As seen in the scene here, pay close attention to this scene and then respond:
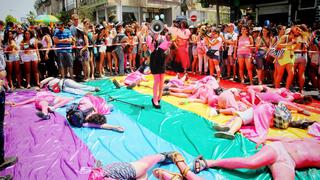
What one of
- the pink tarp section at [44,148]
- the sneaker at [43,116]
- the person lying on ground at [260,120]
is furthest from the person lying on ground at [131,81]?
the person lying on ground at [260,120]

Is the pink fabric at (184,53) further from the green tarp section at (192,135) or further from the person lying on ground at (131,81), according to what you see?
the green tarp section at (192,135)

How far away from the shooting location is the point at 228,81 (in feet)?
27.7

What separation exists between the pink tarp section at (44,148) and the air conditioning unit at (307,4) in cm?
1590

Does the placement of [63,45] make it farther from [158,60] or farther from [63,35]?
[158,60]

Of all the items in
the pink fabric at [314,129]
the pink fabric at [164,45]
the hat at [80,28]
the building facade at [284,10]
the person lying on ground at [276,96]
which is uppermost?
the building facade at [284,10]

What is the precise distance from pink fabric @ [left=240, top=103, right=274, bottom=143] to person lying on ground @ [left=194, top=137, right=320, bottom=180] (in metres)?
0.93

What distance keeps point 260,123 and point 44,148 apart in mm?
3480

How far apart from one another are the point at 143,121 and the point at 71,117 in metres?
1.35

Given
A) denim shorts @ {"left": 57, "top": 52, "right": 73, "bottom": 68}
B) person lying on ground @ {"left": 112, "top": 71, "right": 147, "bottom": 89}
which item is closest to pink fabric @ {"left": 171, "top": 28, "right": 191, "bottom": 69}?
person lying on ground @ {"left": 112, "top": 71, "right": 147, "bottom": 89}

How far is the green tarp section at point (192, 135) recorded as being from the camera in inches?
128

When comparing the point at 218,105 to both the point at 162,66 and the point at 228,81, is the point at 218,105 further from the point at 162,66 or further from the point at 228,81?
the point at 228,81

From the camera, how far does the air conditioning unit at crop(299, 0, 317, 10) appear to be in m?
15.5

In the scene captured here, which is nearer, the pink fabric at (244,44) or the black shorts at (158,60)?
the black shorts at (158,60)

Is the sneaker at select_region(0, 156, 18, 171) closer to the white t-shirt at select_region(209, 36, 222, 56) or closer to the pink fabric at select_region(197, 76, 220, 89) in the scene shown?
the pink fabric at select_region(197, 76, 220, 89)
